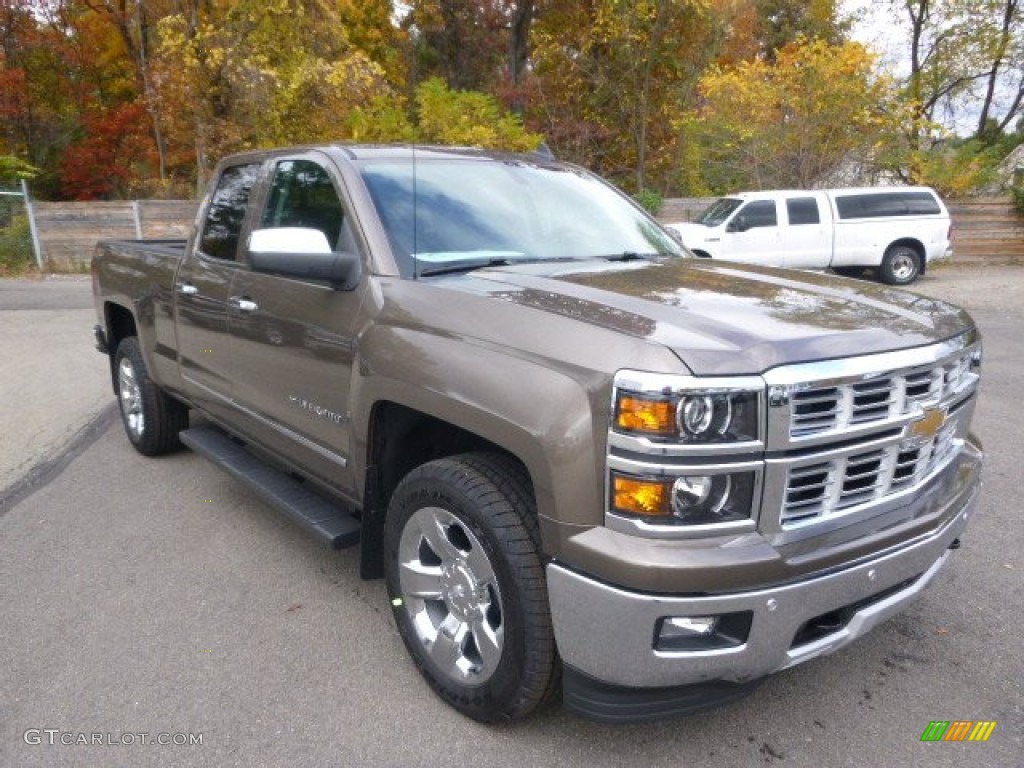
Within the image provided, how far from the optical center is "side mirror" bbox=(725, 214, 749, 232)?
15289mm

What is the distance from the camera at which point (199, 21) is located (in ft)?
55.1

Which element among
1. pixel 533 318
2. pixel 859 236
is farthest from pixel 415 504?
pixel 859 236

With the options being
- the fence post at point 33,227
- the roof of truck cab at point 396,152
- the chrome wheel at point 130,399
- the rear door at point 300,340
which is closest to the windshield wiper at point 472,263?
the rear door at point 300,340

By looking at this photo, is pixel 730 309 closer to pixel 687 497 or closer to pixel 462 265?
pixel 687 497

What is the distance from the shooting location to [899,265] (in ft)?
52.5

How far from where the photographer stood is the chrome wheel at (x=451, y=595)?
255 cm

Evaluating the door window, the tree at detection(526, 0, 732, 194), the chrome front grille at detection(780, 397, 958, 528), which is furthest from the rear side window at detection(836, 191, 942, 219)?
the chrome front grille at detection(780, 397, 958, 528)

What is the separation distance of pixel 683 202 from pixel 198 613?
1824 centimetres

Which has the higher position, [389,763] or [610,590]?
[610,590]

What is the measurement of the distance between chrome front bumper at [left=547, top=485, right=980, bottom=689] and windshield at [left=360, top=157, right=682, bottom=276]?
141 cm

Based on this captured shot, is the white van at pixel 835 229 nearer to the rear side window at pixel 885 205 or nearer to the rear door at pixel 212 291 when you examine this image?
the rear side window at pixel 885 205

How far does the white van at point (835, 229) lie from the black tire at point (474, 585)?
43.4ft

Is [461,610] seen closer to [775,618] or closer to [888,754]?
[775,618]

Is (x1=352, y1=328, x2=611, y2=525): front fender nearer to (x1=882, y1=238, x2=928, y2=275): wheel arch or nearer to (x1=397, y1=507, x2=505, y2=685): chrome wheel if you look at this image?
(x1=397, y1=507, x2=505, y2=685): chrome wheel
